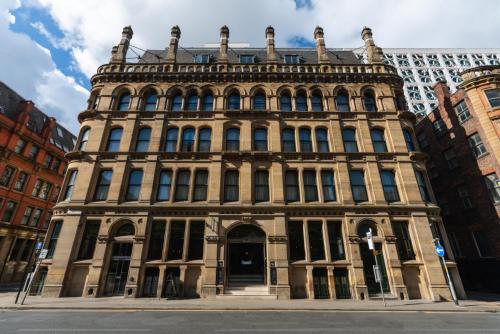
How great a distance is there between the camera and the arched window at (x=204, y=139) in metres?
20.6

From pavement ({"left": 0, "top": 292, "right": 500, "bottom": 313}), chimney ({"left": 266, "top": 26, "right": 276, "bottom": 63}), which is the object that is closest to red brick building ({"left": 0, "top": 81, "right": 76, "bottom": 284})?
pavement ({"left": 0, "top": 292, "right": 500, "bottom": 313})

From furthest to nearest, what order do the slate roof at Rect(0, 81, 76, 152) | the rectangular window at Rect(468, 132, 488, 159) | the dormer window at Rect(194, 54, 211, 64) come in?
A: the slate roof at Rect(0, 81, 76, 152) < the dormer window at Rect(194, 54, 211, 64) < the rectangular window at Rect(468, 132, 488, 159)

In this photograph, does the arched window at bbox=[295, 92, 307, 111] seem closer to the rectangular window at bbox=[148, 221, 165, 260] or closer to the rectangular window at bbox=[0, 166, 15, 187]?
the rectangular window at bbox=[148, 221, 165, 260]

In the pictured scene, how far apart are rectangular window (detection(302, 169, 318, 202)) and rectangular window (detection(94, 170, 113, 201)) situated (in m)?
15.4

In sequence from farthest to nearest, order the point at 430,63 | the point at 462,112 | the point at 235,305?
1. the point at 430,63
2. the point at 462,112
3. the point at 235,305

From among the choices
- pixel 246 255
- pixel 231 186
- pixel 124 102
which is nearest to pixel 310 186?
pixel 231 186

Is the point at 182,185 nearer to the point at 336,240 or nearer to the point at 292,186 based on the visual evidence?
the point at 292,186

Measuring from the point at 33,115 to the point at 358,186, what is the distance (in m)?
42.1

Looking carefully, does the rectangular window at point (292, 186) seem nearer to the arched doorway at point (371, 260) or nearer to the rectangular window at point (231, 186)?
the rectangular window at point (231, 186)

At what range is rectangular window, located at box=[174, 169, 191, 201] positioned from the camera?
18875 millimetres

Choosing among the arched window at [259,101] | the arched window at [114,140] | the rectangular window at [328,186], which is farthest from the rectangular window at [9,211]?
the rectangular window at [328,186]

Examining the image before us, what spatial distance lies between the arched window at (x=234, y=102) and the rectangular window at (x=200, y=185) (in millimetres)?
6725

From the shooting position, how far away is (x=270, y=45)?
24.7m

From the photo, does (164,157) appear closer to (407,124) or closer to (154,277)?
(154,277)
